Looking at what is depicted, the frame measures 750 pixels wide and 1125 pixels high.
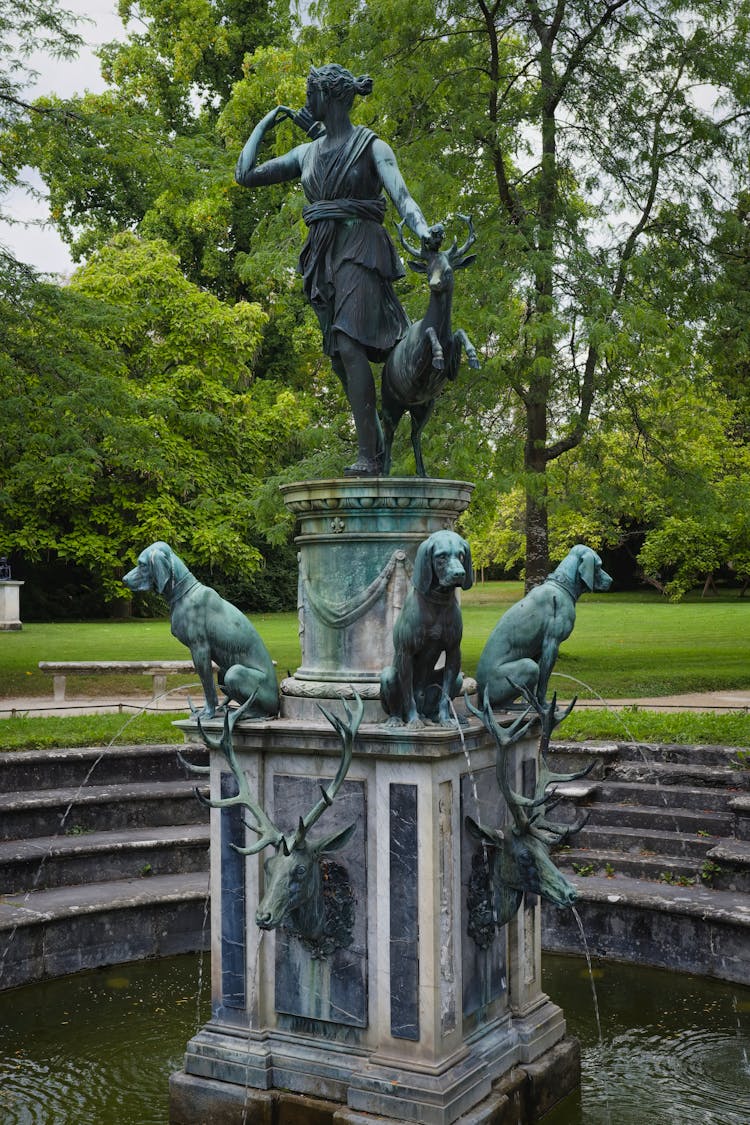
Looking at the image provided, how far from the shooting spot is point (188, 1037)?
258 inches

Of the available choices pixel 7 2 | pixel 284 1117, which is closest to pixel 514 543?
pixel 7 2

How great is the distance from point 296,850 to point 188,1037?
205 cm

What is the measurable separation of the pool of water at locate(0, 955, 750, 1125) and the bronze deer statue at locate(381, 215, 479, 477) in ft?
10.7

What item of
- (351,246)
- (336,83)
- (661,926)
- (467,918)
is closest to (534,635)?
(467,918)

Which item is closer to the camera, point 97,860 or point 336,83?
point 336,83

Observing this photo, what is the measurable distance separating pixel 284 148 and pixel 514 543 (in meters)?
32.2

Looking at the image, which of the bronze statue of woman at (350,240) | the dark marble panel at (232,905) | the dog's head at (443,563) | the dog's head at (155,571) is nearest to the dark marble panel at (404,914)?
the dark marble panel at (232,905)

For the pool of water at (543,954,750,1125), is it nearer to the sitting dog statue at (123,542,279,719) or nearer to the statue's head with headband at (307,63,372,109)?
the sitting dog statue at (123,542,279,719)

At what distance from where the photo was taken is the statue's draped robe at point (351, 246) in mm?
5797

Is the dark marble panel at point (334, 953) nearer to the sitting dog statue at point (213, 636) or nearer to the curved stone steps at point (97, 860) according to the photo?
the sitting dog statue at point (213, 636)

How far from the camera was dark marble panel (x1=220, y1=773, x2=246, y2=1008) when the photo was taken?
5641 mm

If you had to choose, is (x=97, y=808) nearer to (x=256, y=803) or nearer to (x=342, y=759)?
(x=256, y=803)

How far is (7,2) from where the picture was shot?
1570cm

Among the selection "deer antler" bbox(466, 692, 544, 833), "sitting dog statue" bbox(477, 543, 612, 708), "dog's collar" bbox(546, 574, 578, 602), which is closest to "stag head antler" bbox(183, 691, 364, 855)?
"deer antler" bbox(466, 692, 544, 833)
